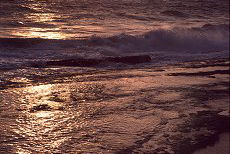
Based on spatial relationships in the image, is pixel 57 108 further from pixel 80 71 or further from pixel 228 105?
pixel 80 71

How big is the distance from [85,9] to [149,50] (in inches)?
277

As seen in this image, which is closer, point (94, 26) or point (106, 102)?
point (106, 102)

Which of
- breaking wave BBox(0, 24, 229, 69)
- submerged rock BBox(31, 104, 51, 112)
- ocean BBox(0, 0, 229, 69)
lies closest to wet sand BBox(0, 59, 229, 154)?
submerged rock BBox(31, 104, 51, 112)

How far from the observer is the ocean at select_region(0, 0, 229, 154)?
4.07 metres

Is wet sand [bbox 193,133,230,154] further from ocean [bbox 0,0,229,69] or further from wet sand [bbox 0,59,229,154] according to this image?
ocean [bbox 0,0,229,69]

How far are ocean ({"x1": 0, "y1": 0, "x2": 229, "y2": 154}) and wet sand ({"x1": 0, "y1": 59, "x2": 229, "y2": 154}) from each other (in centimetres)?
1

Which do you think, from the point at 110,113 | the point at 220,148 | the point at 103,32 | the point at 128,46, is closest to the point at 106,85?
the point at 110,113

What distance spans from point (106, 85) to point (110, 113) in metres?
1.72

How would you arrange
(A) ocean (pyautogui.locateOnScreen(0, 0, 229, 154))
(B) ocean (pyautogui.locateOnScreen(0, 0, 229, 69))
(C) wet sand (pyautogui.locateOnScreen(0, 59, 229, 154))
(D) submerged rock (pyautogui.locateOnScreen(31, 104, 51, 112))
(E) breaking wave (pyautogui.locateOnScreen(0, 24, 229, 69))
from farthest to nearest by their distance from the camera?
1. (B) ocean (pyautogui.locateOnScreen(0, 0, 229, 69))
2. (E) breaking wave (pyautogui.locateOnScreen(0, 24, 229, 69))
3. (D) submerged rock (pyautogui.locateOnScreen(31, 104, 51, 112))
4. (A) ocean (pyautogui.locateOnScreen(0, 0, 229, 154))
5. (C) wet sand (pyautogui.locateOnScreen(0, 59, 229, 154))

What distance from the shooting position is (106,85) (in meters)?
6.59

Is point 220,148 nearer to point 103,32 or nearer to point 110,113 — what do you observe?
point 110,113

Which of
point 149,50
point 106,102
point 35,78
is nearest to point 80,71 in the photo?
point 35,78

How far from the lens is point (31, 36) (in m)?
11.9

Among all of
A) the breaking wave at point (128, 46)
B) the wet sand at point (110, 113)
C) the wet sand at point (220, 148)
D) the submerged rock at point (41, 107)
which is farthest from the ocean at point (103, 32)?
the wet sand at point (220, 148)
